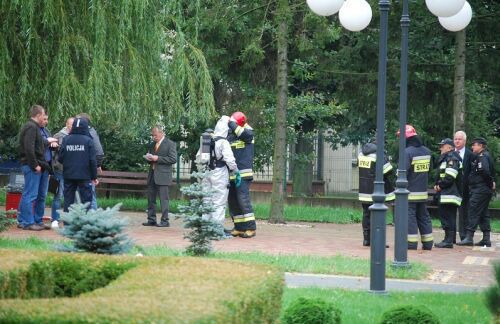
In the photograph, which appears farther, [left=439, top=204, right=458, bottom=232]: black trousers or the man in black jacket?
[left=439, top=204, right=458, bottom=232]: black trousers

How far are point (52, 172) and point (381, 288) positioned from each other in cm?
817

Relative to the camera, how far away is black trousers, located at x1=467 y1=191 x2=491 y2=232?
680 inches

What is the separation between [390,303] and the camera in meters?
9.93

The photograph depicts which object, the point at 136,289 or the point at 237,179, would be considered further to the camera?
the point at 237,179

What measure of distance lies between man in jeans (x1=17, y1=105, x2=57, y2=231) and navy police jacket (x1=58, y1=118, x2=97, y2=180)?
0.44 m

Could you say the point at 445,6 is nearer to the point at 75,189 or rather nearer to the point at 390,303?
the point at 390,303

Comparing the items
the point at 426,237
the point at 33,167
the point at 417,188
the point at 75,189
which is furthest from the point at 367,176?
the point at 33,167

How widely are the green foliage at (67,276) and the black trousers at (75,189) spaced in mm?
8726

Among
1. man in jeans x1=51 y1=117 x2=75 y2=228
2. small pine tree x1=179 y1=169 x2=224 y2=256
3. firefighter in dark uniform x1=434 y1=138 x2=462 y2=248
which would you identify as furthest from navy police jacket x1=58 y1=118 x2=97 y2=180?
firefighter in dark uniform x1=434 y1=138 x2=462 y2=248

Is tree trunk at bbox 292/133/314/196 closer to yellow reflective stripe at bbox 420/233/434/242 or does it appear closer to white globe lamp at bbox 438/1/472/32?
yellow reflective stripe at bbox 420/233/434/242

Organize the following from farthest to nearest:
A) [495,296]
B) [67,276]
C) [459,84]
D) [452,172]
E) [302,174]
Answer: [302,174] → [459,84] → [452,172] → [67,276] → [495,296]

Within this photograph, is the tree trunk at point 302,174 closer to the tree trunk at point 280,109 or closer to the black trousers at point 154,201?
the tree trunk at point 280,109

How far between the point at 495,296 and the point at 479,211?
11.5 meters

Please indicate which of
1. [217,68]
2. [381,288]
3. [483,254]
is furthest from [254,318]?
[217,68]
